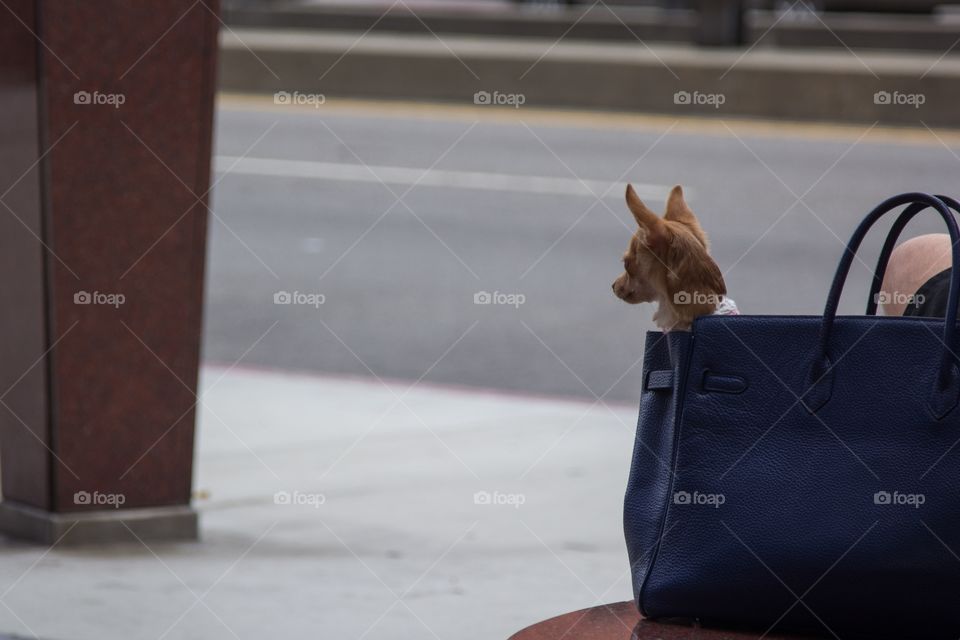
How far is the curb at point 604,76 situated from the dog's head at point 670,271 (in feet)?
38.7

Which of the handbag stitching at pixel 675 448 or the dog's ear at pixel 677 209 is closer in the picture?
the handbag stitching at pixel 675 448

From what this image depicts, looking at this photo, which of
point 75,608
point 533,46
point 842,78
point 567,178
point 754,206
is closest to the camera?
point 75,608

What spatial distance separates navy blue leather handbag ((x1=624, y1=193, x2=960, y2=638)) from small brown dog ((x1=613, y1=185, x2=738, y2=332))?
61mm

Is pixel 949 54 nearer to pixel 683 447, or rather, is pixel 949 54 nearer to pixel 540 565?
pixel 540 565

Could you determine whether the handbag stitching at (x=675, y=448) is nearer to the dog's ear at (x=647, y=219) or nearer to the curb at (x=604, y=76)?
the dog's ear at (x=647, y=219)

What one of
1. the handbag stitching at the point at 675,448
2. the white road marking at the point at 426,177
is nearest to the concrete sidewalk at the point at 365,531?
the handbag stitching at the point at 675,448

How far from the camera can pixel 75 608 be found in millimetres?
3584

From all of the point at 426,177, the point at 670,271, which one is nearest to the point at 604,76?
the point at 426,177

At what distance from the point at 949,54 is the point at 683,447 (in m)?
14.3

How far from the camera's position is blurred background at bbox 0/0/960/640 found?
4.00 metres

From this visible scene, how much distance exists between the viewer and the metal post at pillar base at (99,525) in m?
4.16

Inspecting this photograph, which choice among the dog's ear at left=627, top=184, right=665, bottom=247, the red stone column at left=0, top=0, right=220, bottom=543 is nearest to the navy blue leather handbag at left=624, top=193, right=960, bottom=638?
the dog's ear at left=627, top=184, right=665, bottom=247

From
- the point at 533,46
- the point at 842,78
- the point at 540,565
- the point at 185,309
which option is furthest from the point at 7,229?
the point at 533,46

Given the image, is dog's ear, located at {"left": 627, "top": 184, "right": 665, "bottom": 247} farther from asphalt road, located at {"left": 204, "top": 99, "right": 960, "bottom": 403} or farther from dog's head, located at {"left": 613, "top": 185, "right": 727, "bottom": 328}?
asphalt road, located at {"left": 204, "top": 99, "right": 960, "bottom": 403}
